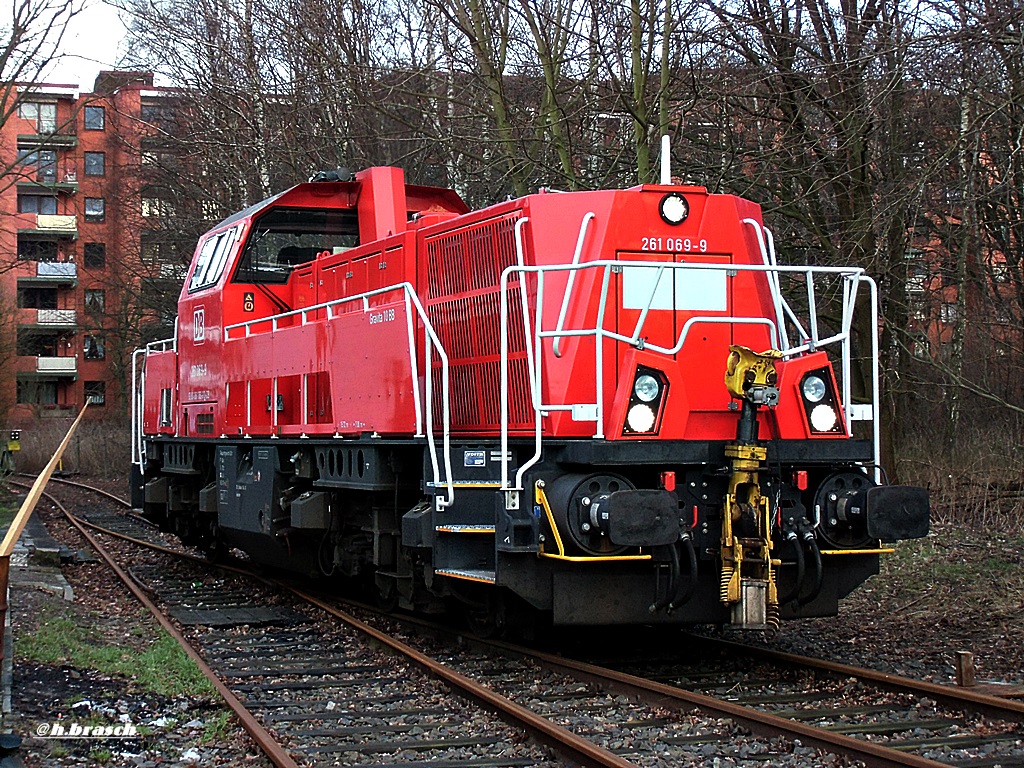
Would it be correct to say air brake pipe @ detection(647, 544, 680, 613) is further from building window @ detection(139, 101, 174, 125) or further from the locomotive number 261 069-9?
building window @ detection(139, 101, 174, 125)

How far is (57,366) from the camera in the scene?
175ft

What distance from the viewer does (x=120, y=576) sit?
42.7 feet

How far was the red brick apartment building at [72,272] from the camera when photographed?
122 feet

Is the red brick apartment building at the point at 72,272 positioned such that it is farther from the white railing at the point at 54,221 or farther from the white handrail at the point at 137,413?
the white handrail at the point at 137,413

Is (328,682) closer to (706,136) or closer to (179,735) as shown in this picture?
(179,735)

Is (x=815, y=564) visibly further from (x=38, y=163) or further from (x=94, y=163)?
(x=94, y=163)

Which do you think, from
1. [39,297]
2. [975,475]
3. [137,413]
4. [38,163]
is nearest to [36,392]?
[39,297]

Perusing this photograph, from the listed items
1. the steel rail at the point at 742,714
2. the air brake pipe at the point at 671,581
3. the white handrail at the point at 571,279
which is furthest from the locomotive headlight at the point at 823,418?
the steel rail at the point at 742,714

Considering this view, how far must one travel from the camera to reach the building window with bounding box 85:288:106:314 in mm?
44719

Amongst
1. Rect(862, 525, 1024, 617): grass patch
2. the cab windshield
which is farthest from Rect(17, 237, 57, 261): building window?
Rect(862, 525, 1024, 617): grass patch

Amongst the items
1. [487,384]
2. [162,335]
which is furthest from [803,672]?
[162,335]

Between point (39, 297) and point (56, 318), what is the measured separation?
2.17 m

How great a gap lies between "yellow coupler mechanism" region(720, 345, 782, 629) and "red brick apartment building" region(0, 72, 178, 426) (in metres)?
29.2

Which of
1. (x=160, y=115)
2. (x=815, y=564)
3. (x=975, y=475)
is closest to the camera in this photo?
(x=815, y=564)
